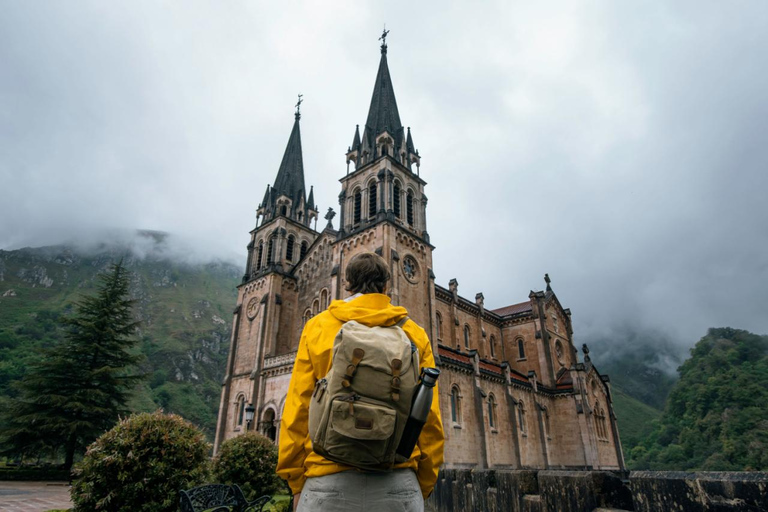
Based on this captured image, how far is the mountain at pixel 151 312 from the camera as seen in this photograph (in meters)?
68.1

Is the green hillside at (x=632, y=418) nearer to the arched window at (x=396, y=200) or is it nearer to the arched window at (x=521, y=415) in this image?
the arched window at (x=521, y=415)

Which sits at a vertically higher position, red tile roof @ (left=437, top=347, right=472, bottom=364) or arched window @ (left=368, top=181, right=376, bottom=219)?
arched window @ (left=368, top=181, right=376, bottom=219)

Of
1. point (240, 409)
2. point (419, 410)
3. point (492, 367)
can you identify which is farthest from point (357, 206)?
point (419, 410)

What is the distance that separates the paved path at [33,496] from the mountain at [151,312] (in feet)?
116

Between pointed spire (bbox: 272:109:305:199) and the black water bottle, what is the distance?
33.8 metres

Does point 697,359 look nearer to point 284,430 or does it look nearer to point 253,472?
point 253,472

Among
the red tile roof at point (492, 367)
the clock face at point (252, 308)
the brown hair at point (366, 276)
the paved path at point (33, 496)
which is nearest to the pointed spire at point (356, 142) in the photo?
the clock face at point (252, 308)

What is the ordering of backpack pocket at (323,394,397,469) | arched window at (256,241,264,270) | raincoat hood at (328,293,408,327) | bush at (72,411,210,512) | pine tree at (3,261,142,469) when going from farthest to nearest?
arched window at (256,241,264,270)
pine tree at (3,261,142,469)
bush at (72,411,210,512)
raincoat hood at (328,293,408,327)
backpack pocket at (323,394,397,469)

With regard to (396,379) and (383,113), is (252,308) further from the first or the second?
(396,379)

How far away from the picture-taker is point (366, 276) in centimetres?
293

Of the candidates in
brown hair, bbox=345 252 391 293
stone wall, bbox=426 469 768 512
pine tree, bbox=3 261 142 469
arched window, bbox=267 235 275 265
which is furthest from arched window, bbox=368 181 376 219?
brown hair, bbox=345 252 391 293

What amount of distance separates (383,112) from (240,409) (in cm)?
2273

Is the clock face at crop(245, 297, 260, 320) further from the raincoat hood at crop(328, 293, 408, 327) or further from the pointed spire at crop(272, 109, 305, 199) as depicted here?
the raincoat hood at crop(328, 293, 408, 327)

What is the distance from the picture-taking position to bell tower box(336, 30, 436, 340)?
79.8ft
